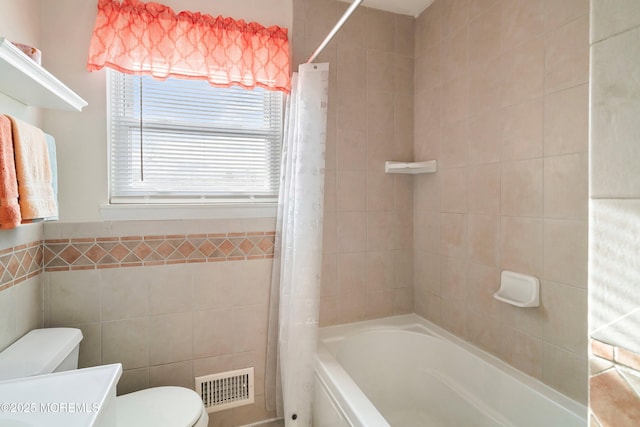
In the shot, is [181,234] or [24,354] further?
[181,234]

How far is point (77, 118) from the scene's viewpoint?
4.81 feet

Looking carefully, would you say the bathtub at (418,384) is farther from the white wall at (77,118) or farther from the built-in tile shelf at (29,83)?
the built-in tile shelf at (29,83)

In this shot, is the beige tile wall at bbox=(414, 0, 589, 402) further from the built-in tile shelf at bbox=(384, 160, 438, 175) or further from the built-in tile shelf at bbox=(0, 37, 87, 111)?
the built-in tile shelf at bbox=(0, 37, 87, 111)

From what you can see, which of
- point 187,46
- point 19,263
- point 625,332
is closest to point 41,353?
point 19,263

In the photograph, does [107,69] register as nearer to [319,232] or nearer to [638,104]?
[319,232]

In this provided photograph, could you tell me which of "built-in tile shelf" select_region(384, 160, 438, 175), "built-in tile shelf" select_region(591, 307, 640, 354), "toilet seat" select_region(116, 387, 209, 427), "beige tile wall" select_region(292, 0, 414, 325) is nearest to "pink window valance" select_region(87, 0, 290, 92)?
"beige tile wall" select_region(292, 0, 414, 325)

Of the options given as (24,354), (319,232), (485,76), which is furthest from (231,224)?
(485,76)

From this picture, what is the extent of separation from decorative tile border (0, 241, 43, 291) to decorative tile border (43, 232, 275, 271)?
0.19ft

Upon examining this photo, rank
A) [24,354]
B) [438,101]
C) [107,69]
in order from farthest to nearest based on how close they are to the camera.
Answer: [438,101]
[107,69]
[24,354]

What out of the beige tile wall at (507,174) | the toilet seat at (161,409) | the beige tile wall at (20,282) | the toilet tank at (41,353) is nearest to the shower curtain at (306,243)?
the toilet seat at (161,409)

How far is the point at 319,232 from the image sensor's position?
1.53m

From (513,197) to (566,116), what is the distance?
14.9 inches

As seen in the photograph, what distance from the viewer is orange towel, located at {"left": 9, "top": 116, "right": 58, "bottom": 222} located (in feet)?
3.42

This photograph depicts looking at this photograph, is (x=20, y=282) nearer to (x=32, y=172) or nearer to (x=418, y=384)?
(x=32, y=172)
